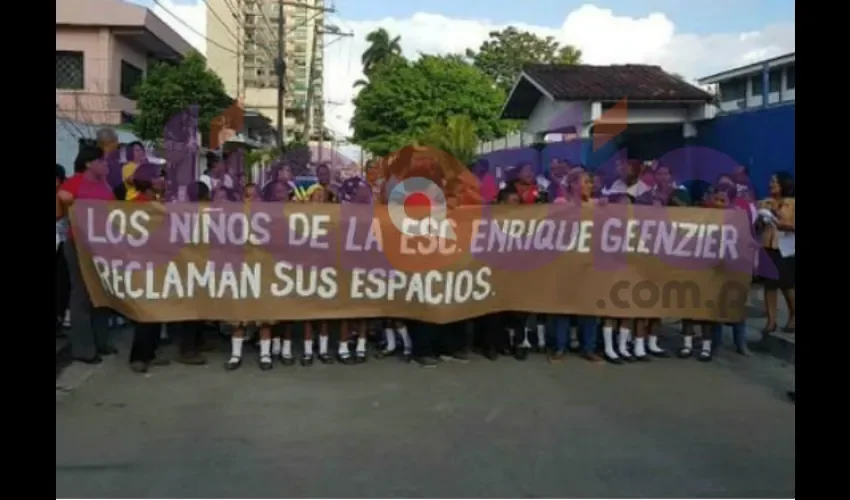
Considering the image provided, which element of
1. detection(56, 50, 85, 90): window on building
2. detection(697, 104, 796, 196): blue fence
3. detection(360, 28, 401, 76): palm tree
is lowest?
detection(697, 104, 796, 196): blue fence

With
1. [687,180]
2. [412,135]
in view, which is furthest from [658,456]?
[412,135]

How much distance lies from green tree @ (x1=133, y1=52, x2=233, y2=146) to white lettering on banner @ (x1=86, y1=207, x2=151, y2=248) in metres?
19.6

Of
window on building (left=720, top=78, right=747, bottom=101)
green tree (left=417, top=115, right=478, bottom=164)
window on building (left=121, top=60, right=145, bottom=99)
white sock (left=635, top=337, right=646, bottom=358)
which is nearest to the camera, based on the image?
white sock (left=635, top=337, right=646, bottom=358)

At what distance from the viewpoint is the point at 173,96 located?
92.0 feet

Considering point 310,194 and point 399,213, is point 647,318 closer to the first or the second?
point 399,213

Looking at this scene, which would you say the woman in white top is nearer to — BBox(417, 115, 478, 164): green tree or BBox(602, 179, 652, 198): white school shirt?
BBox(602, 179, 652, 198): white school shirt

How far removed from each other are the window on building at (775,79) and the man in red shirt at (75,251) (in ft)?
63.3

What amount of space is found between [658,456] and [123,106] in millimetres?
30475

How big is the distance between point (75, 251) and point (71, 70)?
2634cm

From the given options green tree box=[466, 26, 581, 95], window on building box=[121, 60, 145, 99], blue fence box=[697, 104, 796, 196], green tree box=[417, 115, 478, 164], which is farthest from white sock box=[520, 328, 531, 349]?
green tree box=[466, 26, 581, 95]

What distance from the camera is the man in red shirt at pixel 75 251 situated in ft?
27.4

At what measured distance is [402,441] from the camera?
6023 millimetres

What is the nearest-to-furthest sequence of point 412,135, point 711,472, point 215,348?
point 711,472 → point 215,348 → point 412,135

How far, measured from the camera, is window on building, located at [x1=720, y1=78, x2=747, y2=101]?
105 feet
